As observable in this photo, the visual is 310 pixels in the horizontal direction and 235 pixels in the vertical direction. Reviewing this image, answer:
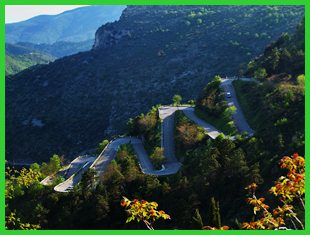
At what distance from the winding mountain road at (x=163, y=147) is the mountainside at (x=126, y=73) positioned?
35.9 m

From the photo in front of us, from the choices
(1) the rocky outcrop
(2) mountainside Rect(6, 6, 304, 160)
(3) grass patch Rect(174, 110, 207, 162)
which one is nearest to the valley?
(3) grass patch Rect(174, 110, 207, 162)

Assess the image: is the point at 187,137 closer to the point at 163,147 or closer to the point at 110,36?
the point at 163,147

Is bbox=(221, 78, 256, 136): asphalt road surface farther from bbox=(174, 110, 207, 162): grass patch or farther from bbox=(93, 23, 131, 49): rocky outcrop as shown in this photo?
bbox=(93, 23, 131, 49): rocky outcrop

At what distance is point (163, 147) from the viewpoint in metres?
41.4

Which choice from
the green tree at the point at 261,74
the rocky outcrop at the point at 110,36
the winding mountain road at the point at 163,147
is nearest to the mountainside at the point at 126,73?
the rocky outcrop at the point at 110,36

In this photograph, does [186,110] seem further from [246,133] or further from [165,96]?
[165,96]

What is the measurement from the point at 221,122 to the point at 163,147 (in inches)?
215

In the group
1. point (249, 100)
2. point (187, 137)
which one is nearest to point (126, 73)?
point (249, 100)

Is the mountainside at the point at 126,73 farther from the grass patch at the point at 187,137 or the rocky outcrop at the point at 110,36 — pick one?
the grass patch at the point at 187,137

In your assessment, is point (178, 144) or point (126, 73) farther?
point (126, 73)

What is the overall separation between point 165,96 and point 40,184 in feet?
187

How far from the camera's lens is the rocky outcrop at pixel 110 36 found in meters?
132

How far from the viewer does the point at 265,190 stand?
25.8 metres

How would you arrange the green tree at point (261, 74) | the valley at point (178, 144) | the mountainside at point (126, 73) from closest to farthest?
the valley at point (178, 144) < the green tree at point (261, 74) < the mountainside at point (126, 73)
